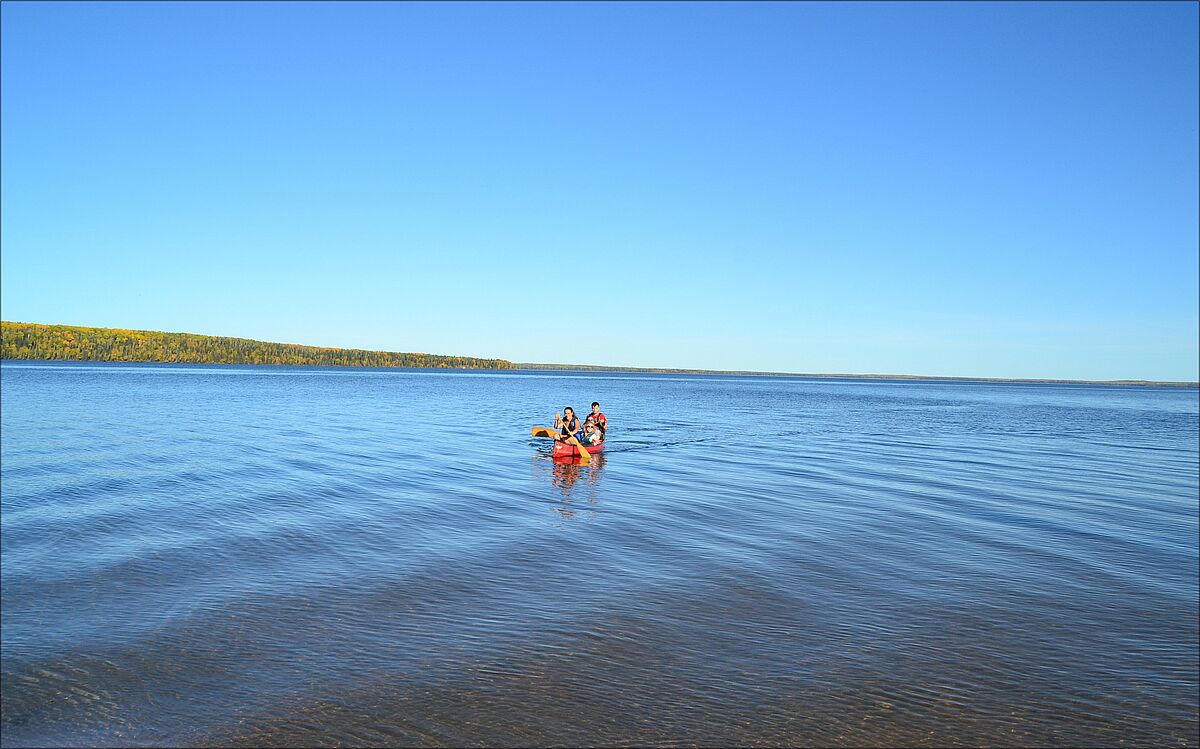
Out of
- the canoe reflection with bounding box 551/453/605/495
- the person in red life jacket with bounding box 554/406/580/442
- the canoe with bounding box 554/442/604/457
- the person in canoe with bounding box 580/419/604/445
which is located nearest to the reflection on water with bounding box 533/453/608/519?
the canoe reflection with bounding box 551/453/605/495

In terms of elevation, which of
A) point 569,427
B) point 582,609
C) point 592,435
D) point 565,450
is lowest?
point 582,609

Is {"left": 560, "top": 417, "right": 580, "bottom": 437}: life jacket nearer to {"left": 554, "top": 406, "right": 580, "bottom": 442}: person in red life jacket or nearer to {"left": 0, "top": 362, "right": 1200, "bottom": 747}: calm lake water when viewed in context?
{"left": 554, "top": 406, "right": 580, "bottom": 442}: person in red life jacket

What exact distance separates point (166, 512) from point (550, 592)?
10.6 m

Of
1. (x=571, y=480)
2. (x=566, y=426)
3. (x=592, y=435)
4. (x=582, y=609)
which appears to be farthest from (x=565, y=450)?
(x=582, y=609)

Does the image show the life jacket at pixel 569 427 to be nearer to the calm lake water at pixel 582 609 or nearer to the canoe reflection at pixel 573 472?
the canoe reflection at pixel 573 472

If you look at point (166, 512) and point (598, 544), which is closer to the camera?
point (598, 544)

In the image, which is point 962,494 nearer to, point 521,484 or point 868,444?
point 521,484

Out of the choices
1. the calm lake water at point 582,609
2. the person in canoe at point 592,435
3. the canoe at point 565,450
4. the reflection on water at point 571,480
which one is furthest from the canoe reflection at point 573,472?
the person in canoe at point 592,435

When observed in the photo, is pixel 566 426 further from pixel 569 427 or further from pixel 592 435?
pixel 592 435

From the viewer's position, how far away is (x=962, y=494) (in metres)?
22.0

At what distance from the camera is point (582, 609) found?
34.2 feet

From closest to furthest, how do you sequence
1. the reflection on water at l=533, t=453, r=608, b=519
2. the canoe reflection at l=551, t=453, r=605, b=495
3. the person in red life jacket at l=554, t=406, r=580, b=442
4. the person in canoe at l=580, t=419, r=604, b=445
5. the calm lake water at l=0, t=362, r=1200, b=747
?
the calm lake water at l=0, t=362, r=1200, b=747 < the reflection on water at l=533, t=453, r=608, b=519 < the canoe reflection at l=551, t=453, r=605, b=495 < the person in red life jacket at l=554, t=406, r=580, b=442 < the person in canoe at l=580, t=419, r=604, b=445

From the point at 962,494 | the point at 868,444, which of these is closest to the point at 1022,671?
the point at 962,494

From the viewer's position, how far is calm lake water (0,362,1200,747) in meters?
7.34
